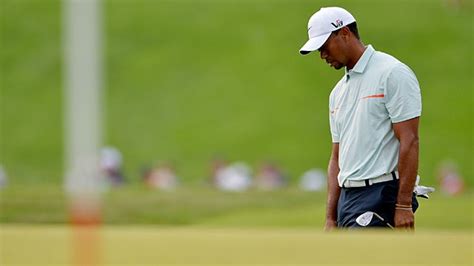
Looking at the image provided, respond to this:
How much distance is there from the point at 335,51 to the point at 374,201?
0.87 m

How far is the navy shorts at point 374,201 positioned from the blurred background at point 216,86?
19.5 meters

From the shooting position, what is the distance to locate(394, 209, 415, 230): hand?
668cm

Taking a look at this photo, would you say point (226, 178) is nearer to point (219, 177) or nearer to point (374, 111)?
point (219, 177)

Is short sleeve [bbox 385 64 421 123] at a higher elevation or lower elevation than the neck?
lower

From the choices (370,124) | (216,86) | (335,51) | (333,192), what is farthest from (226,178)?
(370,124)

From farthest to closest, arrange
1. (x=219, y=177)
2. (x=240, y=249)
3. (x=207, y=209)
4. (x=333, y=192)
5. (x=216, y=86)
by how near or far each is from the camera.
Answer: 1. (x=216, y=86)
2. (x=219, y=177)
3. (x=207, y=209)
4. (x=333, y=192)
5. (x=240, y=249)

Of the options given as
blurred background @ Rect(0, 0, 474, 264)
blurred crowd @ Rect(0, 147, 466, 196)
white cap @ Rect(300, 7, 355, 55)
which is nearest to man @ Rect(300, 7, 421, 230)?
white cap @ Rect(300, 7, 355, 55)

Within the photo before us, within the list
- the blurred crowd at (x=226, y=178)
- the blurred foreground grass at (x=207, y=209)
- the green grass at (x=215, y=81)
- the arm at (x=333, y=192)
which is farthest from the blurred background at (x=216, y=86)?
the arm at (x=333, y=192)

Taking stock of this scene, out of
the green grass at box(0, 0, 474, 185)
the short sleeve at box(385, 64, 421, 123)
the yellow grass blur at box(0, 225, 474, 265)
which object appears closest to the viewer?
the yellow grass blur at box(0, 225, 474, 265)

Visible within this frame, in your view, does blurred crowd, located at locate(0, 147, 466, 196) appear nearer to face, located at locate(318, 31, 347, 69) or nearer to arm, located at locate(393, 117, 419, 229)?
face, located at locate(318, 31, 347, 69)

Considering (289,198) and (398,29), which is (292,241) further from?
(398,29)

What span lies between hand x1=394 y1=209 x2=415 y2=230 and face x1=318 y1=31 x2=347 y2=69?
892 mm

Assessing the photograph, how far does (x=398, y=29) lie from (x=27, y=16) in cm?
1193

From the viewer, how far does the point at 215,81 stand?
3675 cm
